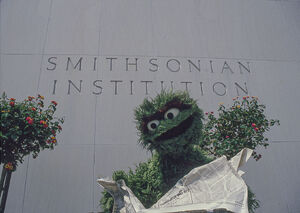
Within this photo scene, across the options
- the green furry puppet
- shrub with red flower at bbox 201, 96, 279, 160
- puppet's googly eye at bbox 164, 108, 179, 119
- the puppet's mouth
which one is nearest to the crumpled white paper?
the green furry puppet

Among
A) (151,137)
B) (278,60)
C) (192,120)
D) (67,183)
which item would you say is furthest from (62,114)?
(278,60)

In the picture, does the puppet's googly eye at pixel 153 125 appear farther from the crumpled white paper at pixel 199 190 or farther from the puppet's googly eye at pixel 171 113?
the crumpled white paper at pixel 199 190

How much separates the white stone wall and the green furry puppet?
1562mm

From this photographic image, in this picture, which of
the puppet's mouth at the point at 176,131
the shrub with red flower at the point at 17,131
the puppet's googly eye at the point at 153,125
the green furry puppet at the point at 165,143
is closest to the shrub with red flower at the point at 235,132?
the green furry puppet at the point at 165,143

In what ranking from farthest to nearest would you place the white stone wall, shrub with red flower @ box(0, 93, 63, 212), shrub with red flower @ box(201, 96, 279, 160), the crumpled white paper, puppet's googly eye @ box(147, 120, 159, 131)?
1. the white stone wall
2. shrub with red flower @ box(201, 96, 279, 160)
3. shrub with red flower @ box(0, 93, 63, 212)
4. puppet's googly eye @ box(147, 120, 159, 131)
5. the crumpled white paper

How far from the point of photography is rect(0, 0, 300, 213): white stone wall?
180 inches

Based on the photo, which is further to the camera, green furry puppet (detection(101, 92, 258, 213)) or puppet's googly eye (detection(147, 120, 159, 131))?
puppet's googly eye (detection(147, 120, 159, 131))

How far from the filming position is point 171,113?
3.05 metres

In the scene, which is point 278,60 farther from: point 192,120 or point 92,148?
point 92,148

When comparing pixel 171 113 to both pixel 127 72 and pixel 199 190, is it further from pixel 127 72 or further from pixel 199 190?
pixel 127 72

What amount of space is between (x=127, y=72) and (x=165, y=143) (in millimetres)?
2642

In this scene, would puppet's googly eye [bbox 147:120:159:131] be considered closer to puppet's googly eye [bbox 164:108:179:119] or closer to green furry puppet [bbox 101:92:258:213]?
green furry puppet [bbox 101:92:258:213]

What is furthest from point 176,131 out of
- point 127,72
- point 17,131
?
point 127,72

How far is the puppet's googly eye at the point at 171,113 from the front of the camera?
304 centimetres
